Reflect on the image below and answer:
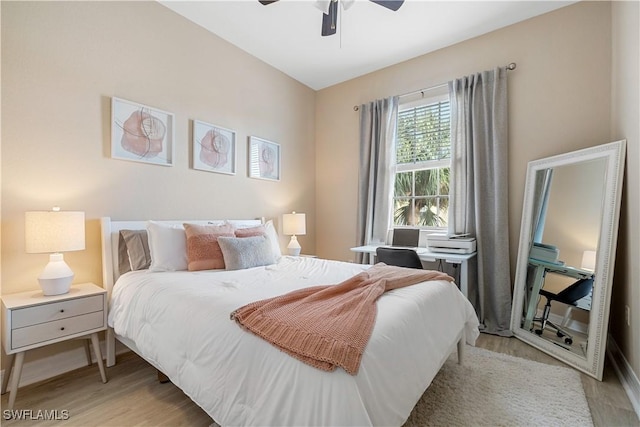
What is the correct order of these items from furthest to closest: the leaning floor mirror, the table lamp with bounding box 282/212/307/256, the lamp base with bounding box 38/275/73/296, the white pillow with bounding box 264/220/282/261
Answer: the table lamp with bounding box 282/212/307/256 < the white pillow with bounding box 264/220/282/261 < the leaning floor mirror < the lamp base with bounding box 38/275/73/296

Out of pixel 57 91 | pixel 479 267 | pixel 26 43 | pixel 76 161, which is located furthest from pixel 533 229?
pixel 26 43

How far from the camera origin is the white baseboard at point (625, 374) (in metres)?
1.72

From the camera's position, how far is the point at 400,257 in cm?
275

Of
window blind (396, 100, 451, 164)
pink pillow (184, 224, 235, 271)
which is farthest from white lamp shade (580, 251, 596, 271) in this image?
pink pillow (184, 224, 235, 271)

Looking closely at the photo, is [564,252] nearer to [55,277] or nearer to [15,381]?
[55,277]

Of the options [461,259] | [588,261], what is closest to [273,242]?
[461,259]

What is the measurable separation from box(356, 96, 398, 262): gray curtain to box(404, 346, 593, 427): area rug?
180 centimetres

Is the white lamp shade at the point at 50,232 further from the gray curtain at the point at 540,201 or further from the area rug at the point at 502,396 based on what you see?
the gray curtain at the point at 540,201

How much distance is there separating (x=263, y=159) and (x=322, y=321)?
2.80 metres

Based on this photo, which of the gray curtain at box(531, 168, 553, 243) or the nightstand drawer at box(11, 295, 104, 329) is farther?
the gray curtain at box(531, 168, 553, 243)

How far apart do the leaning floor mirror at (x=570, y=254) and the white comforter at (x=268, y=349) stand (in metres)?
0.84

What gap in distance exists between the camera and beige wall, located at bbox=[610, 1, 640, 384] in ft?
6.11

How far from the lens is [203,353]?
1.31 m

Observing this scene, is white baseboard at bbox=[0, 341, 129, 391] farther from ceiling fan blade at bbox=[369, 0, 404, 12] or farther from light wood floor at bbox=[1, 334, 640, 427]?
ceiling fan blade at bbox=[369, 0, 404, 12]
